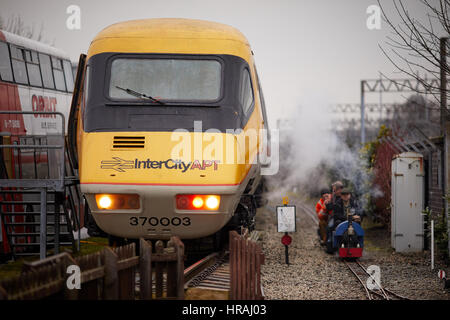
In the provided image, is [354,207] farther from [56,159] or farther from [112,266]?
[112,266]

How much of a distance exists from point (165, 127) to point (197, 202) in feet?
3.75

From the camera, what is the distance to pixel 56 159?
13852mm

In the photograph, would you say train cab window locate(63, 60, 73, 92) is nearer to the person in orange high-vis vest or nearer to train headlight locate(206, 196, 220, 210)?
the person in orange high-vis vest

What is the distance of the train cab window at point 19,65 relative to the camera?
13609 millimetres

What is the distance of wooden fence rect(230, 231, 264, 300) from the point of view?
287 inches

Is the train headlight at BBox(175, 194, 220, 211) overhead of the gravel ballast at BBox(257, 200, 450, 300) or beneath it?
overhead

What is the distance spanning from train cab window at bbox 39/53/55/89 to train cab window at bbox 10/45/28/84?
94 centimetres

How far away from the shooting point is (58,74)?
1616cm

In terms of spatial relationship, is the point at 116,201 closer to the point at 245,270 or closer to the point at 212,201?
the point at 212,201

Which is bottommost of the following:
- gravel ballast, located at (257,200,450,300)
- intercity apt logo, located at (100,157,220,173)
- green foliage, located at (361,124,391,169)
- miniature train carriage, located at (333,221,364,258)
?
gravel ballast, located at (257,200,450,300)

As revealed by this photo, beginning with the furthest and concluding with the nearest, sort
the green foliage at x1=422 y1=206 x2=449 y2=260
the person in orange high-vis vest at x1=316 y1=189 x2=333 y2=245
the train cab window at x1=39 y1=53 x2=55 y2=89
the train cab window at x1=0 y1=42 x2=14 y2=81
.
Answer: the train cab window at x1=39 y1=53 x2=55 y2=89 < the person in orange high-vis vest at x1=316 y1=189 x2=333 y2=245 < the train cab window at x1=0 y1=42 x2=14 y2=81 < the green foliage at x1=422 y1=206 x2=449 y2=260

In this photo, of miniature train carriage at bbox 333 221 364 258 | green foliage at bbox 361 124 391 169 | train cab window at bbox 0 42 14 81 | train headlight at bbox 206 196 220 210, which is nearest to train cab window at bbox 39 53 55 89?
train cab window at bbox 0 42 14 81

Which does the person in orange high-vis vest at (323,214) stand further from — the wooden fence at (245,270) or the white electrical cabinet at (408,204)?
the wooden fence at (245,270)

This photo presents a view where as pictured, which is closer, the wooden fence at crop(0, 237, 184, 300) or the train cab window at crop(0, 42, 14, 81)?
the wooden fence at crop(0, 237, 184, 300)
